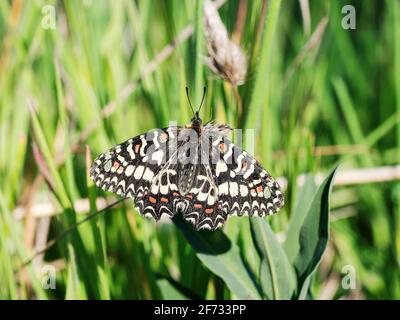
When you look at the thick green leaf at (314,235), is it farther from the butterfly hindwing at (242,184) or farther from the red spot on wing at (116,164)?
the red spot on wing at (116,164)

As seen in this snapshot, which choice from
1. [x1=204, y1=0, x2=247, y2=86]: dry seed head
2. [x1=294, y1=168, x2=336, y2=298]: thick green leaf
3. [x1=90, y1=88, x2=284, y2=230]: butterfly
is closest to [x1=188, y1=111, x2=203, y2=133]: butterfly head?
[x1=90, y1=88, x2=284, y2=230]: butterfly

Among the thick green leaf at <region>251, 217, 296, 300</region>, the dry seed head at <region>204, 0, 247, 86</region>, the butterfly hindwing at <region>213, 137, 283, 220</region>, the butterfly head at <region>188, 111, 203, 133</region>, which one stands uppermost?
the dry seed head at <region>204, 0, 247, 86</region>

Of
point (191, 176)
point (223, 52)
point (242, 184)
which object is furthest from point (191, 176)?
point (223, 52)

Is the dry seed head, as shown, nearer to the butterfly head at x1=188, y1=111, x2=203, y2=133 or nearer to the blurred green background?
the blurred green background

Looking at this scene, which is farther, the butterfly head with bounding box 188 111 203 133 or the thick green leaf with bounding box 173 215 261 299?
the butterfly head with bounding box 188 111 203 133

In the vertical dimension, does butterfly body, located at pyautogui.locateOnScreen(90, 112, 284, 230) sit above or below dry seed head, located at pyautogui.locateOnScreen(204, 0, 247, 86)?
below

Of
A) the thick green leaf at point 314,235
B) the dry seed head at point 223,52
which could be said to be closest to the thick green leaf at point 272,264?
the thick green leaf at point 314,235

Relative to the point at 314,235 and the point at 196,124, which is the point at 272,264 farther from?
the point at 196,124
